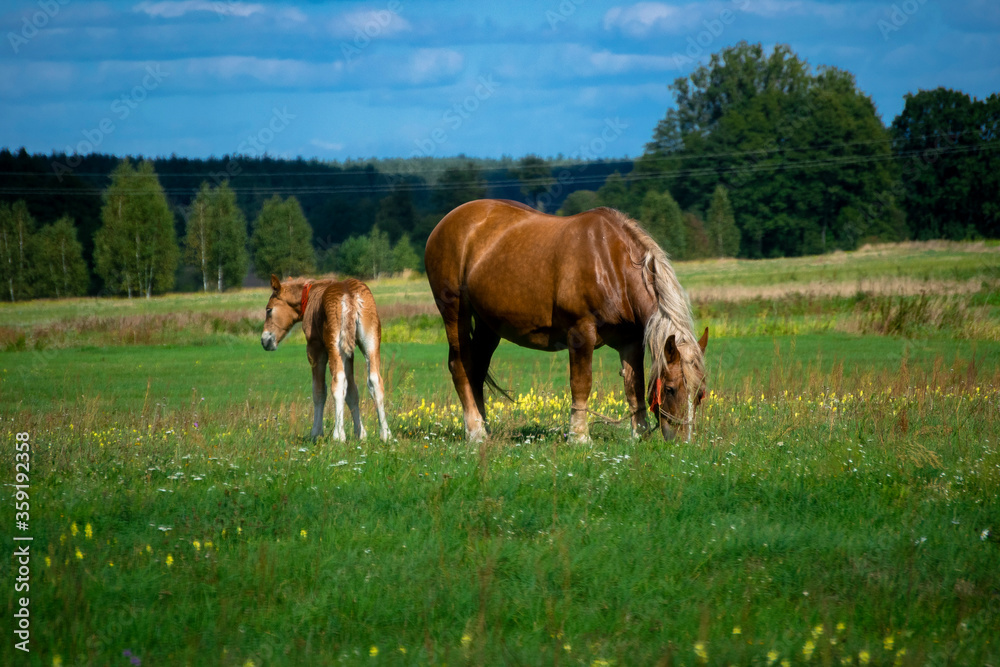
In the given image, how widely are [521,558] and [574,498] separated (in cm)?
140

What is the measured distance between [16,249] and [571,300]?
83216mm

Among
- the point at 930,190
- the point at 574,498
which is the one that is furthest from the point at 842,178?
the point at 574,498

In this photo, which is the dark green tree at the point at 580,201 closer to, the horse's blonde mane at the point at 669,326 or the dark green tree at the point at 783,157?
the dark green tree at the point at 783,157

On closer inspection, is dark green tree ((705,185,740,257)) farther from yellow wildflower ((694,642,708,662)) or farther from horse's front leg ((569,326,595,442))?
yellow wildflower ((694,642,708,662))

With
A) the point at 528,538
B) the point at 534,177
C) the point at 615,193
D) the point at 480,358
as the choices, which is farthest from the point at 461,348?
the point at 534,177

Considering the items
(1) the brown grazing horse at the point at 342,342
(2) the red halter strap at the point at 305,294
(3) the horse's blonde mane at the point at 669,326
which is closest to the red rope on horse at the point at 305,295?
(2) the red halter strap at the point at 305,294

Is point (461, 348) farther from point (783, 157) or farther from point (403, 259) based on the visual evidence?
point (783, 157)

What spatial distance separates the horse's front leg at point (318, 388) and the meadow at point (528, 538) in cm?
32

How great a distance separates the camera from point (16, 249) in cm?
7688

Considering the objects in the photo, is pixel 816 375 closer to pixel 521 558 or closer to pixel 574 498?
pixel 574 498

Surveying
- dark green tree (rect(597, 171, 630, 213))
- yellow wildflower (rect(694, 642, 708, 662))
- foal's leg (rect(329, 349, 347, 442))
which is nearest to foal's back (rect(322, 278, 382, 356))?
foal's leg (rect(329, 349, 347, 442))

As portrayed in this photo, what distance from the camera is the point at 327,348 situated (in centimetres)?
938

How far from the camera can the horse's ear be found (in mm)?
7492

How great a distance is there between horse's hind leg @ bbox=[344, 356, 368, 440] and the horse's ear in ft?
11.9
